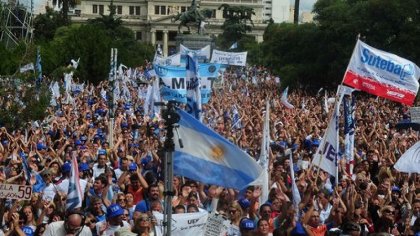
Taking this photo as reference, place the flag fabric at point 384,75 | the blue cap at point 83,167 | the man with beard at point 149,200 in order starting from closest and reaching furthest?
the man with beard at point 149,200 → the blue cap at point 83,167 → the flag fabric at point 384,75

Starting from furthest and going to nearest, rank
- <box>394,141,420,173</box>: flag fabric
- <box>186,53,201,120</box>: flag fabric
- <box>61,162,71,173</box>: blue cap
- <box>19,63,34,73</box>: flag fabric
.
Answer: <box>19,63,34,73</box>: flag fabric
<box>186,53,201,120</box>: flag fabric
<box>61,162,71,173</box>: blue cap
<box>394,141,420,173</box>: flag fabric

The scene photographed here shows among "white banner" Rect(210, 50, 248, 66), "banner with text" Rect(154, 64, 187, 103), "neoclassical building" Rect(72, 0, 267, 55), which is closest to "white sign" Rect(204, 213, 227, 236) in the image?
"banner with text" Rect(154, 64, 187, 103)

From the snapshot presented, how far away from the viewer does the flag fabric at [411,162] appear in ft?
37.1

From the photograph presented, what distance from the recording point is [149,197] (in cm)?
941

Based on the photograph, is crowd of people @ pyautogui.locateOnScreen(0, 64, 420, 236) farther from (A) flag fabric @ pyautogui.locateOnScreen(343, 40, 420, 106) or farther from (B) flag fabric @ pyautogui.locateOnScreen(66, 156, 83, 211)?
(A) flag fabric @ pyautogui.locateOnScreen(343, 40, 420, 106)

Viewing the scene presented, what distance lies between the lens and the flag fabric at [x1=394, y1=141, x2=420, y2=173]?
445 inches

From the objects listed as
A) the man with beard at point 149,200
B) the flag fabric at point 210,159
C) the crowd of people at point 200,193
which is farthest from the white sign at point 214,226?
the man with beard at point 149,200

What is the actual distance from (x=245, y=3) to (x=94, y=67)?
83650mm

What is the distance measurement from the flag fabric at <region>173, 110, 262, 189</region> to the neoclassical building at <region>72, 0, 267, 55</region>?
111 m

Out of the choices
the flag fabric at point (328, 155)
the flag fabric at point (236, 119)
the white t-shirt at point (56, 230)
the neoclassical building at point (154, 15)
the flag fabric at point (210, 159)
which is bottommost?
the neoclassical building at point (154, 15)

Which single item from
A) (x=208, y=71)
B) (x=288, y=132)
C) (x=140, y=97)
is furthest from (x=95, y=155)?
(x=140, y=97)

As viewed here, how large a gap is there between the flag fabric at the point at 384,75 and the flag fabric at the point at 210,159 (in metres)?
5.17

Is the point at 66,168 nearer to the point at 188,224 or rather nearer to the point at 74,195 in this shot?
the point at 74,195

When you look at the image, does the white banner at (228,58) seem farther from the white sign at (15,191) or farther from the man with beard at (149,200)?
the white sign at (15,191)
